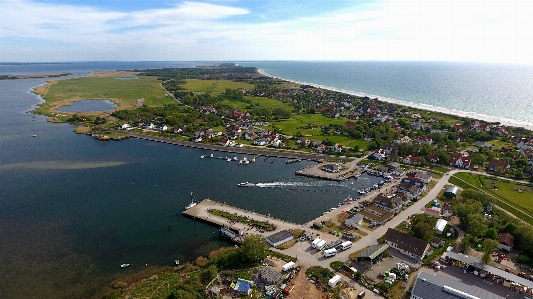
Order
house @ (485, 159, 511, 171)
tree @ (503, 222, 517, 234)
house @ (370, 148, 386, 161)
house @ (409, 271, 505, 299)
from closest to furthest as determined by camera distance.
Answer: house @ (409, 271, 505, 299) < tree @ (503, 222, 517, 234) < house @ (485, 159, 511, 171) < house @ (370, 148, 386, 161)

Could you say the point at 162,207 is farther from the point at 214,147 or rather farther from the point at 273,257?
the point at 214,147

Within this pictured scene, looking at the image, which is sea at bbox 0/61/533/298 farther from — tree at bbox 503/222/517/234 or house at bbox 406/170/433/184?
tree at bbox 503/222/517/234

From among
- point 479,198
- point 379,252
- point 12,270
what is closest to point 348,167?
point 479,198

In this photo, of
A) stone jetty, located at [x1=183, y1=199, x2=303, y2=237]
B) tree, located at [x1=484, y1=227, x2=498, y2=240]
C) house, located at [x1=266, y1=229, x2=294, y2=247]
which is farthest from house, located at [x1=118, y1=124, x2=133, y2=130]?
tree, located at [x1=484, y1=227, x2=498, y2=240]

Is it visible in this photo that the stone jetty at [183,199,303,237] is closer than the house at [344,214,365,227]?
Yes

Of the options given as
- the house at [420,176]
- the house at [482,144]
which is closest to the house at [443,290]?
the house at [420,176]

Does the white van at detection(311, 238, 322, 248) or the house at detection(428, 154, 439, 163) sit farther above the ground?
the house at detection(428, 154, 439, 163)
